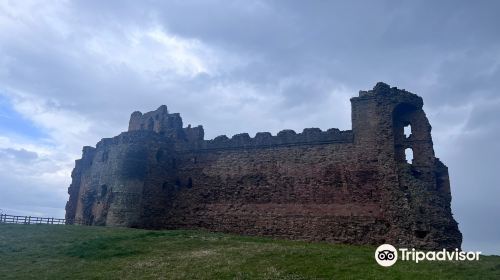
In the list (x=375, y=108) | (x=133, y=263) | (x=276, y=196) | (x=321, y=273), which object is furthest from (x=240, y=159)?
(x=321, y=273)

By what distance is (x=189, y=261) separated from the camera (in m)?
19.2

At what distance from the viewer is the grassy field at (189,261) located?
646 inches

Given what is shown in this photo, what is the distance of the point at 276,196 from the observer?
29.1 m

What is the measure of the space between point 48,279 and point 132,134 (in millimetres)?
16853

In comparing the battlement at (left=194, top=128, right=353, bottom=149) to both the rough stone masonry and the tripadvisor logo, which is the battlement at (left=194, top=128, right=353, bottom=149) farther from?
the tripadvisor logo

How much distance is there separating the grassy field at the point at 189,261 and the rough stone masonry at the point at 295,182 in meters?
4.10

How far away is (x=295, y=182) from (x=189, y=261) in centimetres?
1133

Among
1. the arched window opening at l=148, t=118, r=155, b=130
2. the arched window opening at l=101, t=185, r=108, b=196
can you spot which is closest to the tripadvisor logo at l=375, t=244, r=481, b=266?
the arched window opening at l=101, t=185, r=108, b=196

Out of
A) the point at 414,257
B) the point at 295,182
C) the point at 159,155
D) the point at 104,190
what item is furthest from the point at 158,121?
the point at 414,257

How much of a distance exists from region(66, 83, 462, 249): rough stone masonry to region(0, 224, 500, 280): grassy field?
13.5 feet

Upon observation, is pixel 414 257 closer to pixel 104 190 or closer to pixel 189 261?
pixel 189 261

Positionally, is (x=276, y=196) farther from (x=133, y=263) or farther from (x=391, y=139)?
(x=133, y=263)

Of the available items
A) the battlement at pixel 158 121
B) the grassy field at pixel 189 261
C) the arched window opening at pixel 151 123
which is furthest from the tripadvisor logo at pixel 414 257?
the arched window opening at pixel 151 123

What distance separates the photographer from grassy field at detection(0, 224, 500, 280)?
16.4 m
